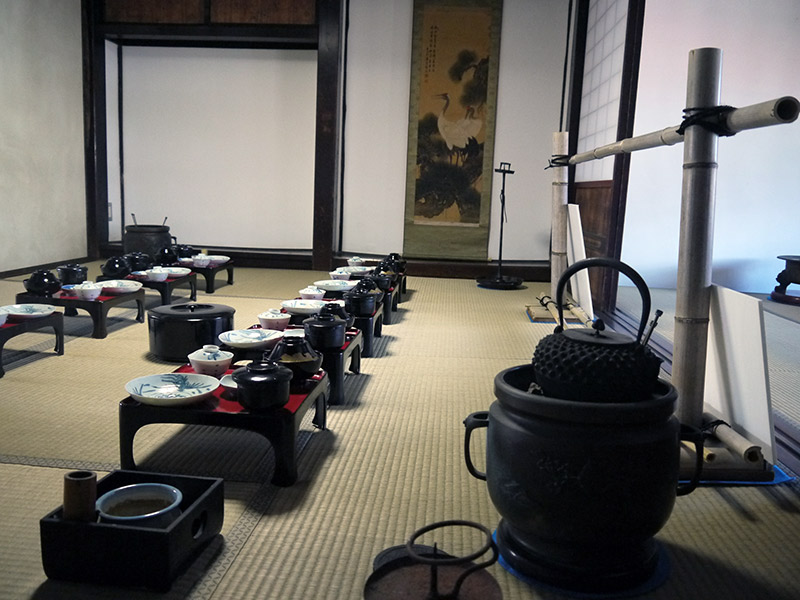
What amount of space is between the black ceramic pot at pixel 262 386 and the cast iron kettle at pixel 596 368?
74cm

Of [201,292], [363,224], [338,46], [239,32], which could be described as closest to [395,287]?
[201,292]

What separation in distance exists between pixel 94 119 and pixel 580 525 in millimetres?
6738

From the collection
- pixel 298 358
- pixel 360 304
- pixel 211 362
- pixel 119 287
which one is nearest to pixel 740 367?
pixel 298 358

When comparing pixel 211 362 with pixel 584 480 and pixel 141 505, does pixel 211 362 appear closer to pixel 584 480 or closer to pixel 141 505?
pixel 141 505

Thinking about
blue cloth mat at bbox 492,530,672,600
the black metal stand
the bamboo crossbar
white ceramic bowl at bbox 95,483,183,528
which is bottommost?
blue cloth mat at bbox 492,530,672,600

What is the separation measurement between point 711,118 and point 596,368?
39.3 inches

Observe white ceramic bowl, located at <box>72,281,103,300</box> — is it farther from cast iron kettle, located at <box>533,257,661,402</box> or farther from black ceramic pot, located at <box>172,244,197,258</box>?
cast iron kettle, located at <box>533,257,661,402</box>

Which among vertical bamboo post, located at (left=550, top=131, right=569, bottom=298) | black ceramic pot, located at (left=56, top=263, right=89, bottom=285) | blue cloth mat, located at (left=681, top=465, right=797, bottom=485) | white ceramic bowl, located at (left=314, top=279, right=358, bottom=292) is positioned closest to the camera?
blue cloth mat, located at (left=681, top=465, right=797, bottom=485)

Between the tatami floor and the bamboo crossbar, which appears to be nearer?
the tatami floor

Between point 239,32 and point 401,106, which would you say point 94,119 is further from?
point 401,106

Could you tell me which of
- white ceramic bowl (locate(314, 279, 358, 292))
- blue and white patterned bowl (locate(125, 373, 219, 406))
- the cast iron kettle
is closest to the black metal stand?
white ceramic bowl (locate(314, 279, 358, 292))

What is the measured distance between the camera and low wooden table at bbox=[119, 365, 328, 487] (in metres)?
1.84

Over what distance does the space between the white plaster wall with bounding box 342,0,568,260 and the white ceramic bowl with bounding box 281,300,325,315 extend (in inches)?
144

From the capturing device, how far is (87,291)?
3561 millimetres
